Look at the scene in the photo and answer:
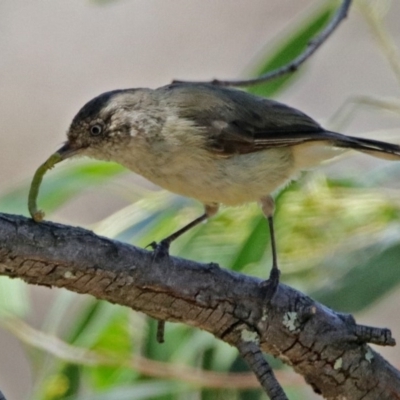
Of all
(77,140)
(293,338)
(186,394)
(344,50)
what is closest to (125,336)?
(186,394)

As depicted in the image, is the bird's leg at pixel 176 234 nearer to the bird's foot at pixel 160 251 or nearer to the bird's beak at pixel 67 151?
the bird's foot at pixel 160 251

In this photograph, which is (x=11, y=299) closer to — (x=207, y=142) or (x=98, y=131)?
(x=98, y=131)

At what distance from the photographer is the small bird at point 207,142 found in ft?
7.60

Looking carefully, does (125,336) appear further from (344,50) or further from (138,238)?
(344,50)

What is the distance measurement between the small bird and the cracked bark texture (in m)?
0.35

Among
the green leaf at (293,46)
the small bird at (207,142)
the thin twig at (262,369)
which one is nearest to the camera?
A: the thin twig at (262,369)

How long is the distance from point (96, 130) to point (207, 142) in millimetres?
274

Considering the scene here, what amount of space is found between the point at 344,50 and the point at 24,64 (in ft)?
6.65

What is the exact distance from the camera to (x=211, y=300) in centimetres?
185

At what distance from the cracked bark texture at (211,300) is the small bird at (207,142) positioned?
35cm

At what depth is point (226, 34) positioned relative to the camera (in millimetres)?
6414

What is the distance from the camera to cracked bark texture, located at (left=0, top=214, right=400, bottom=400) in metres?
1.68

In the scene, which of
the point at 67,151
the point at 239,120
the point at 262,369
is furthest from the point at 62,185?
the point at 262,369

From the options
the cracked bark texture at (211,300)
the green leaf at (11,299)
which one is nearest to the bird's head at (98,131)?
the green leaf at (11,299)
